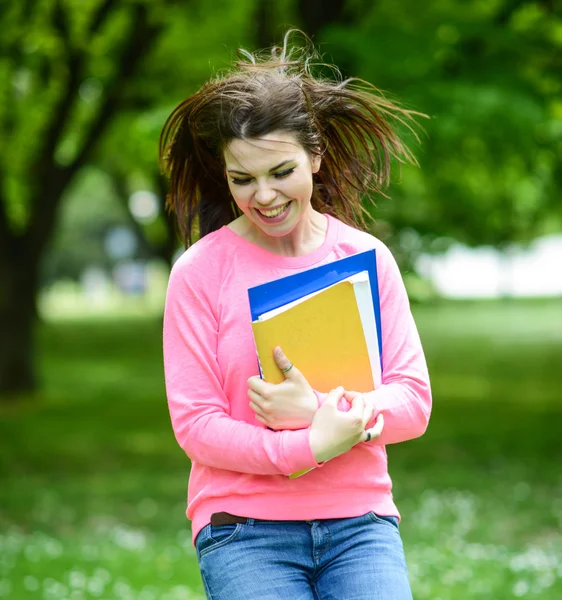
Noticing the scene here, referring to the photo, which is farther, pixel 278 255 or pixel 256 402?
pixel 278 255

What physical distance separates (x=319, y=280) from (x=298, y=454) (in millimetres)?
424

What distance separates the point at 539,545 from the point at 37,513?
5.08 m

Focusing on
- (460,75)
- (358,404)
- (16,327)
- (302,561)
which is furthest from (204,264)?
(16,327)

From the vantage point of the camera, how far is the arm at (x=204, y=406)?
2.34 m

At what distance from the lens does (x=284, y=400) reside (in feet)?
7.73

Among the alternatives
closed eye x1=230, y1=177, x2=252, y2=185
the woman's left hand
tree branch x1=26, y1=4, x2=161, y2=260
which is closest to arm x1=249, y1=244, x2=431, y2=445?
the woman's left hand

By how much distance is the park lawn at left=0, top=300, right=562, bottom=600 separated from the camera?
7.13m

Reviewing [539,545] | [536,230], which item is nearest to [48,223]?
[539,545]

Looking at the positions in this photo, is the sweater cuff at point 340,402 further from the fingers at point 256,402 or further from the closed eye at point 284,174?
the closed eye at point 284,174

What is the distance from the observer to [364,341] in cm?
244

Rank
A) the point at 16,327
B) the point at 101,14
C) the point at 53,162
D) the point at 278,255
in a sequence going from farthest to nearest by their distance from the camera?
the point at 16,327
the point at 53,162
the point at 101,14
the point at 278,255

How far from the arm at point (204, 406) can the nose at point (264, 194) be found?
240 millimetres

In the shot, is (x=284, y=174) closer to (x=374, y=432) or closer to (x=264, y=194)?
(x=264, y=194)

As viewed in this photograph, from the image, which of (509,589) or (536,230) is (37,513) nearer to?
(509,589)
